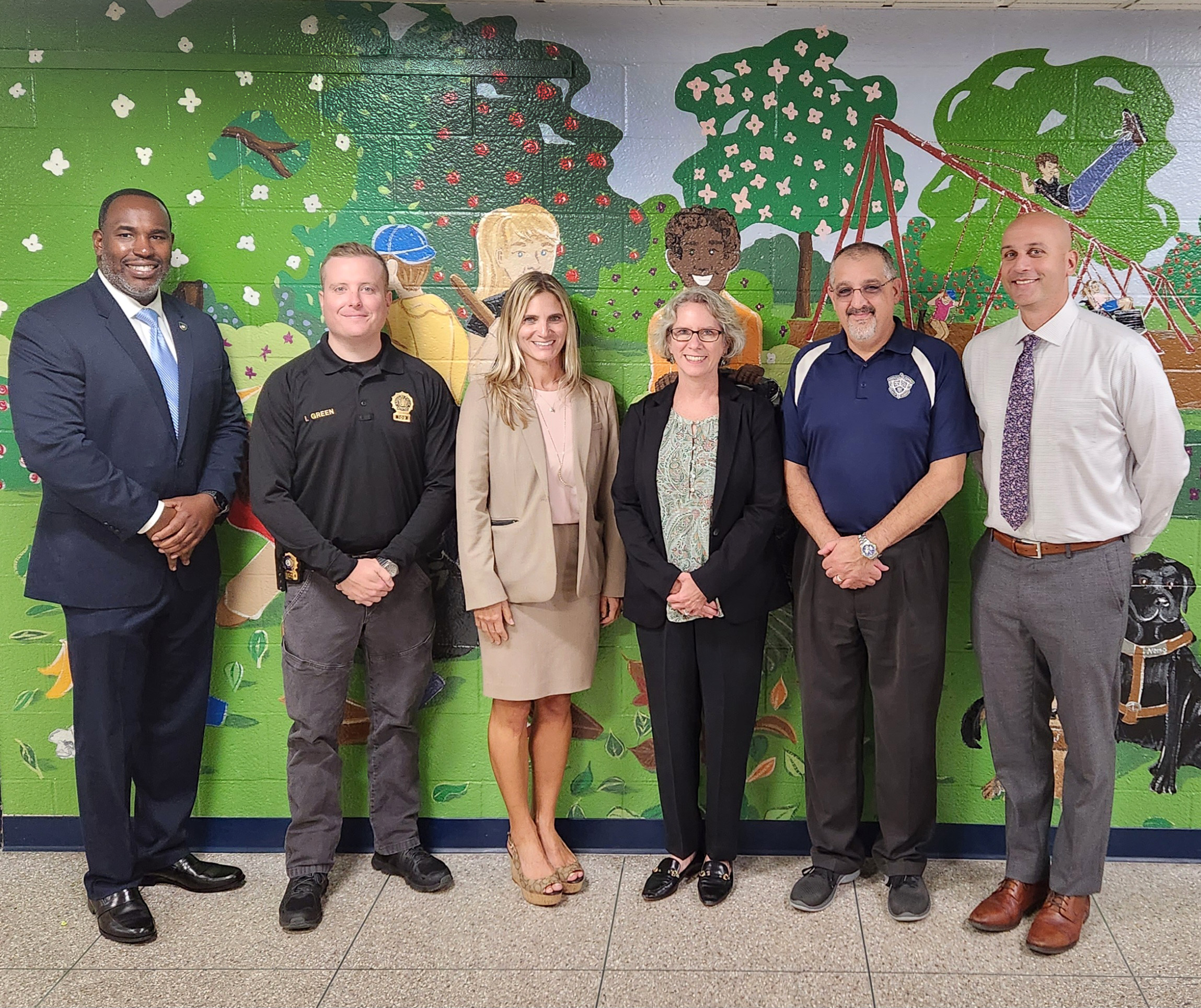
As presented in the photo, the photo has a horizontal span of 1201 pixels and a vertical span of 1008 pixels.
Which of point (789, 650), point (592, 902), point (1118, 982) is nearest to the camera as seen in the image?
point (1118, 982)

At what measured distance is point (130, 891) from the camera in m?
2.94

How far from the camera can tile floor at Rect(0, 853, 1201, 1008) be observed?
258 centimetres

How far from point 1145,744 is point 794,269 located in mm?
1923

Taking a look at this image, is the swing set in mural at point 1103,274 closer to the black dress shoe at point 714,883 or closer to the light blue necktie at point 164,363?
the black dress shoe at point 714,883

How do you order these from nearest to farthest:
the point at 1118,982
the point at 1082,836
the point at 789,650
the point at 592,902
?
the point at 1118,982
the point at 1082,836
the point at 592,902
the point at 789,650

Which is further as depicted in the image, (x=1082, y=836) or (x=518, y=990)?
(x=1082, y=836)

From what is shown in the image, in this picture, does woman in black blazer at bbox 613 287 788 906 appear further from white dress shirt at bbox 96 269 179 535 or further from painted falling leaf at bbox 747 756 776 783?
white dress shirt at bbox 96 269 179 535

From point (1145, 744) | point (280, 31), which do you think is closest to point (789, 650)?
point (1145, 744)

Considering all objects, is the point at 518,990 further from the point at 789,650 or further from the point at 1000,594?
the point at 1000,594

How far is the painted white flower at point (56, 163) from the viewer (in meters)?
3.12

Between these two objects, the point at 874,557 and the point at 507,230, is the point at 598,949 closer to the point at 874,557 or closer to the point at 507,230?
the point at 874,557

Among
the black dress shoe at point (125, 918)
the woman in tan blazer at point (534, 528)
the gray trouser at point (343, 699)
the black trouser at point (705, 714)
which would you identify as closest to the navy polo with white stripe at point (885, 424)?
the black trouser at point (705, 714)

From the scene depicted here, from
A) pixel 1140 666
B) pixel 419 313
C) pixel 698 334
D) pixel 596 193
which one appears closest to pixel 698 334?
pixel 698 334

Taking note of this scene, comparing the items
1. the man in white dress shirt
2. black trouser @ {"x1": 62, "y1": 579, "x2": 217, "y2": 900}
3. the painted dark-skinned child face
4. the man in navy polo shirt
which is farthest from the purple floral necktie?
black trouser @ {"x1": 62, "y1": 579, "x2": 217, "y2": 900}
